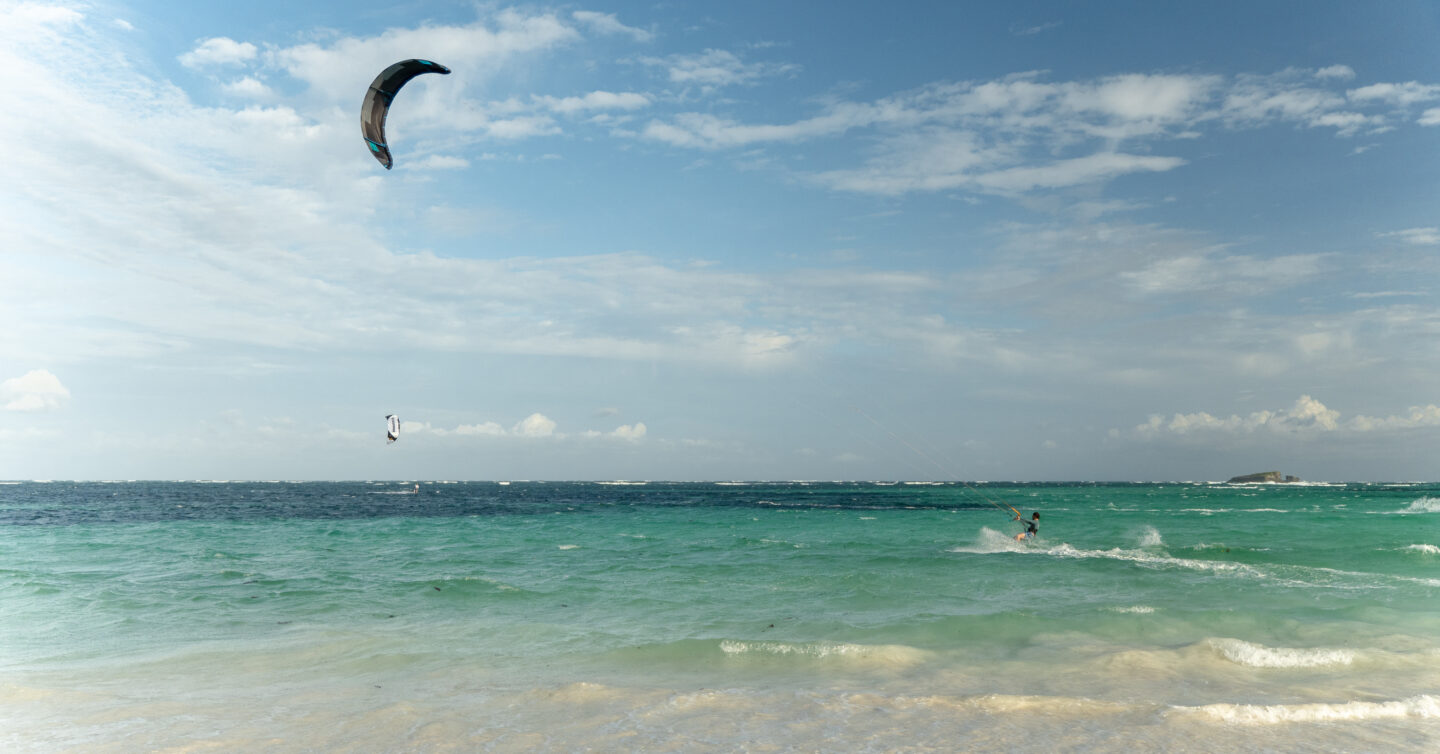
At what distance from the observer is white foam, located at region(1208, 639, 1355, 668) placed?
10.4m

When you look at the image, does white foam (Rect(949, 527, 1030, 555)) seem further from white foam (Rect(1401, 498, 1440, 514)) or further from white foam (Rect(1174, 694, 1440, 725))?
white foam (Rect(1401, 498, 1440, 514))

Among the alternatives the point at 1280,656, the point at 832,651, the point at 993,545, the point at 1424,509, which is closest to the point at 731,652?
the point at 832,651

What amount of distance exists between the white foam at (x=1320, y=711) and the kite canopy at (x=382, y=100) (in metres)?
14.7

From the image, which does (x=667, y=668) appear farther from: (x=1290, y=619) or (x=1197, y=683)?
(x=1290, y=619)

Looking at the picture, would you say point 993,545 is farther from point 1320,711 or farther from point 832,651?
point 1320,711

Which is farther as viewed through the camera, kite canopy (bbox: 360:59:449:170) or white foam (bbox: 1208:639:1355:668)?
kite canopy (bbox: 360:59:449:170)

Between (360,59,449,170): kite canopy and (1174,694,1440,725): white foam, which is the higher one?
(360,59,449,170): kite canopy

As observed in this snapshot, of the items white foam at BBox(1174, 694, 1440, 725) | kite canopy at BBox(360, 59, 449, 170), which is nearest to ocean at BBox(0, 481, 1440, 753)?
white foam at BBox(1174, 694, 1440, 725)

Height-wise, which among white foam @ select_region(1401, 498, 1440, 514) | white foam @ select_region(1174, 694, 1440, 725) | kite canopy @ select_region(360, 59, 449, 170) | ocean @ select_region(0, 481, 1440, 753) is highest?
kite canopy @ select_region(360, 59, 449, 170)

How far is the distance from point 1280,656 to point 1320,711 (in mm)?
2971

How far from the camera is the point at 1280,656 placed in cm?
1066

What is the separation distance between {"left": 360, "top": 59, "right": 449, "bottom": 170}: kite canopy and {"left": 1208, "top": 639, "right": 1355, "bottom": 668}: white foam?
15.6m

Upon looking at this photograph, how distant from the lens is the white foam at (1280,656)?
10.4 m

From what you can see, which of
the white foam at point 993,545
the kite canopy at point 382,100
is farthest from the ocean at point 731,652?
the kite canopy at point 382,100
